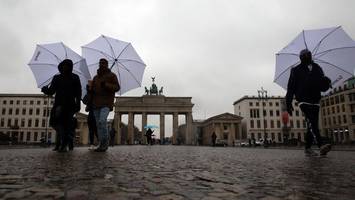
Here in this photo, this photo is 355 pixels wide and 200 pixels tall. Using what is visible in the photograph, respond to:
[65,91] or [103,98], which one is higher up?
[65,91]

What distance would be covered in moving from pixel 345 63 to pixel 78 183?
8804mm

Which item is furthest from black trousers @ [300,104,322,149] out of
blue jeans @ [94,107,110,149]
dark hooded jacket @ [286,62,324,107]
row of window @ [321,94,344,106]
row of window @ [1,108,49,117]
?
row of window @ [1,108,49,117]

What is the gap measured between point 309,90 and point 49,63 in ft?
29.3

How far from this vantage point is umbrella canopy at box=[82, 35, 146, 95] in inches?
486

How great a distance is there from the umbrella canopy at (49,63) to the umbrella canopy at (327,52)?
7169 millimetres

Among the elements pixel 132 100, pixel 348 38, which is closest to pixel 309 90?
pixel 348 38

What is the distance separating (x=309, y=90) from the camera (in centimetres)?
782

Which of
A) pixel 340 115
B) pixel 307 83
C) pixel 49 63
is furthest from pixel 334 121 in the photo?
pixel 49 63

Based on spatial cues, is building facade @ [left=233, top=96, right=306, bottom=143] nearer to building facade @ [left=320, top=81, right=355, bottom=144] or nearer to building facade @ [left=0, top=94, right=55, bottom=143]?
building facade @ [left=320, top=81, right=355, bottom=144]

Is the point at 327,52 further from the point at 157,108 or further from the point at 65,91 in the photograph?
the point at 157,108

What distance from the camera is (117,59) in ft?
40.9

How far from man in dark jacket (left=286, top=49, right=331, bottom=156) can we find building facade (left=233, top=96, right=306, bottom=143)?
9006cm

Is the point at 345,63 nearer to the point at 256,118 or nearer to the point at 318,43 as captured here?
the point at 318,43

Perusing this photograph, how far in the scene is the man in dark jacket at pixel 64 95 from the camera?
8.16 meters
